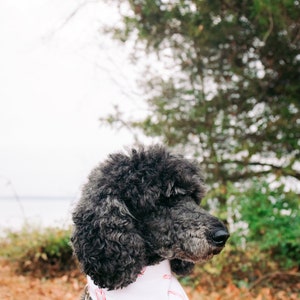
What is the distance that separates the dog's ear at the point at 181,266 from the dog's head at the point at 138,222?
1.00 feet

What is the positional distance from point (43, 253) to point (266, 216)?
3463mm

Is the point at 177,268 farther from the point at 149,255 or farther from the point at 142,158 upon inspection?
the point at 142,158

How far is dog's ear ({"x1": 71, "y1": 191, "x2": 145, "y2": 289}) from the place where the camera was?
102 inches

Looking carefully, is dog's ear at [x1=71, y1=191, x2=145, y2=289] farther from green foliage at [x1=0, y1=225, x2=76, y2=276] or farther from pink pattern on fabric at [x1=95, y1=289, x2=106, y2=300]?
green foliage at [x1=0, y1=225, x2=76, y2=276]

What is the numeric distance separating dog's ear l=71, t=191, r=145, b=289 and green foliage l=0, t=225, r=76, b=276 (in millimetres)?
4961

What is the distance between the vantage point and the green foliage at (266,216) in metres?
6.63

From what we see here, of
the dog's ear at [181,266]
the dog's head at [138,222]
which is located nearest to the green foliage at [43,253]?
the dog's ear at [181,266]

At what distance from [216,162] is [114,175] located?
15.9ft

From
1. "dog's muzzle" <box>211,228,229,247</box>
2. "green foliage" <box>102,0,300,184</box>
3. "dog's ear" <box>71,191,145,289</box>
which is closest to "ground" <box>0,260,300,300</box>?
"green foliage" <box>102,0,300,184</box>

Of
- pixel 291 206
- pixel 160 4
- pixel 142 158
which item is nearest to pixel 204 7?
pixel 160 4

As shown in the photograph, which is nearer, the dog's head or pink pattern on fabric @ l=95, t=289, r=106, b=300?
the dog's head

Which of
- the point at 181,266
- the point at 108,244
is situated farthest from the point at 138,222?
the point at 181,266

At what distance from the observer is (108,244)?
260cm

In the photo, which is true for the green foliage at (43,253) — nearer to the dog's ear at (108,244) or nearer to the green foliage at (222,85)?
the green foliage at (222,85)
